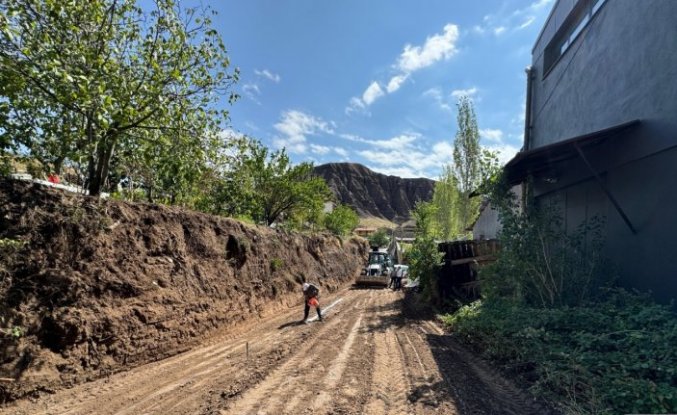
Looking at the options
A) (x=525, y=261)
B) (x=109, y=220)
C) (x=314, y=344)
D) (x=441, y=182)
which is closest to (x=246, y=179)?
(x=109, y=220)

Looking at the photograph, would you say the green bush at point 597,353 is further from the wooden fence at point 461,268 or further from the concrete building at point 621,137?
the wooden fence at point 461,268

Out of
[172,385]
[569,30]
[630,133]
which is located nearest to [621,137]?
[630,133]

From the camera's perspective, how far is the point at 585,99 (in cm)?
830

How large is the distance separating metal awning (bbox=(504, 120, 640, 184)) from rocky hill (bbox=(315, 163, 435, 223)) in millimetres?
106424

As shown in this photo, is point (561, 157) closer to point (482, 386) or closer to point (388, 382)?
point (482, 386)

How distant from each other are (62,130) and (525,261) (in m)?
10.1

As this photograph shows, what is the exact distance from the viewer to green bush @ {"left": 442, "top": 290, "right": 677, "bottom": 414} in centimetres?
379

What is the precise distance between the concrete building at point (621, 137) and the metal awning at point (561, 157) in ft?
0.08

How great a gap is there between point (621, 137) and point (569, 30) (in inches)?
207

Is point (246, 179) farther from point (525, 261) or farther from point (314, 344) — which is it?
point (525, 261)

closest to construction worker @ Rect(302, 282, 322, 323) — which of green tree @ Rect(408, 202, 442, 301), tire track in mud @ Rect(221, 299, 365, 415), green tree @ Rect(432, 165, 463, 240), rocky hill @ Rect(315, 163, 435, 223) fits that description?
tire track in mud @ Rect(221, 299, 365, 415)

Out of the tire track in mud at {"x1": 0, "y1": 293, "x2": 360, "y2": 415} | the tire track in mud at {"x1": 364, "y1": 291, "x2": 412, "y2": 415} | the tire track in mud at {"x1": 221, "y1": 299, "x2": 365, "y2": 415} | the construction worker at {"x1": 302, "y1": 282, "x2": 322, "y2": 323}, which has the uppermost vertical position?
the construction worker at {"x1": 302, "y1": 282, "x2": 322, "y2": 323}

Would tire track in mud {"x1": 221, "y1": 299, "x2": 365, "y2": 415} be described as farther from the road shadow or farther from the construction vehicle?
the construction vehicle

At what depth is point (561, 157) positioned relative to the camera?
7.98 metres
